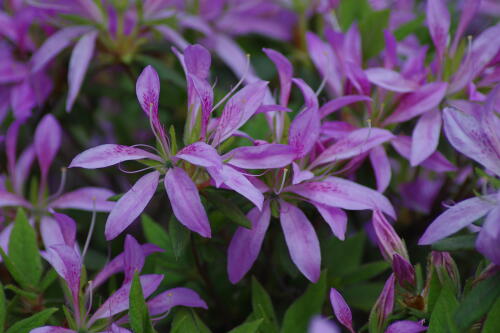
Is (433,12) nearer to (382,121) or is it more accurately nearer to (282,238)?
(382,121)

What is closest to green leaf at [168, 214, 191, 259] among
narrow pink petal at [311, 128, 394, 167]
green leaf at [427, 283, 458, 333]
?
narrow pink petal at [311, 128, 394, 167]

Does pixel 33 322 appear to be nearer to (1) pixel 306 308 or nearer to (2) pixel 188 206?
(2) pixel 188 206

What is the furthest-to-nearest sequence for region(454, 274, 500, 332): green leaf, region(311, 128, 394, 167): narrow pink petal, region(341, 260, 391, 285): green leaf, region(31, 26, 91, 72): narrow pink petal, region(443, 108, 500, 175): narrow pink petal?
region(31, 26, 91, 72): narrow pink petal → region(341, 260, 391, 285): green leaf → region(311, 128, 394, 167): narrow pink petal → region(443, 108, 500, 175): narrow pink petal → region(454, 274, 500, 332): green leaf

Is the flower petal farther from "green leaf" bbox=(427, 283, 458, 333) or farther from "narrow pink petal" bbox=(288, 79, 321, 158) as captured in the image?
"narrow pink petal" bbox=(288, 79, 321, 158)

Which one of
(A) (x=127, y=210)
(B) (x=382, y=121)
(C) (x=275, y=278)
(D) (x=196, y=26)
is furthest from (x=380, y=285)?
(D) (x=196, y=26)

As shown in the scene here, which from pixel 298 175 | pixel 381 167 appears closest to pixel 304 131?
pixel 298 175

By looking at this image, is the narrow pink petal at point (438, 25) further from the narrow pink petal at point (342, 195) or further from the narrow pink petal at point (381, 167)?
the narrow pink petal at point (342, 195)
